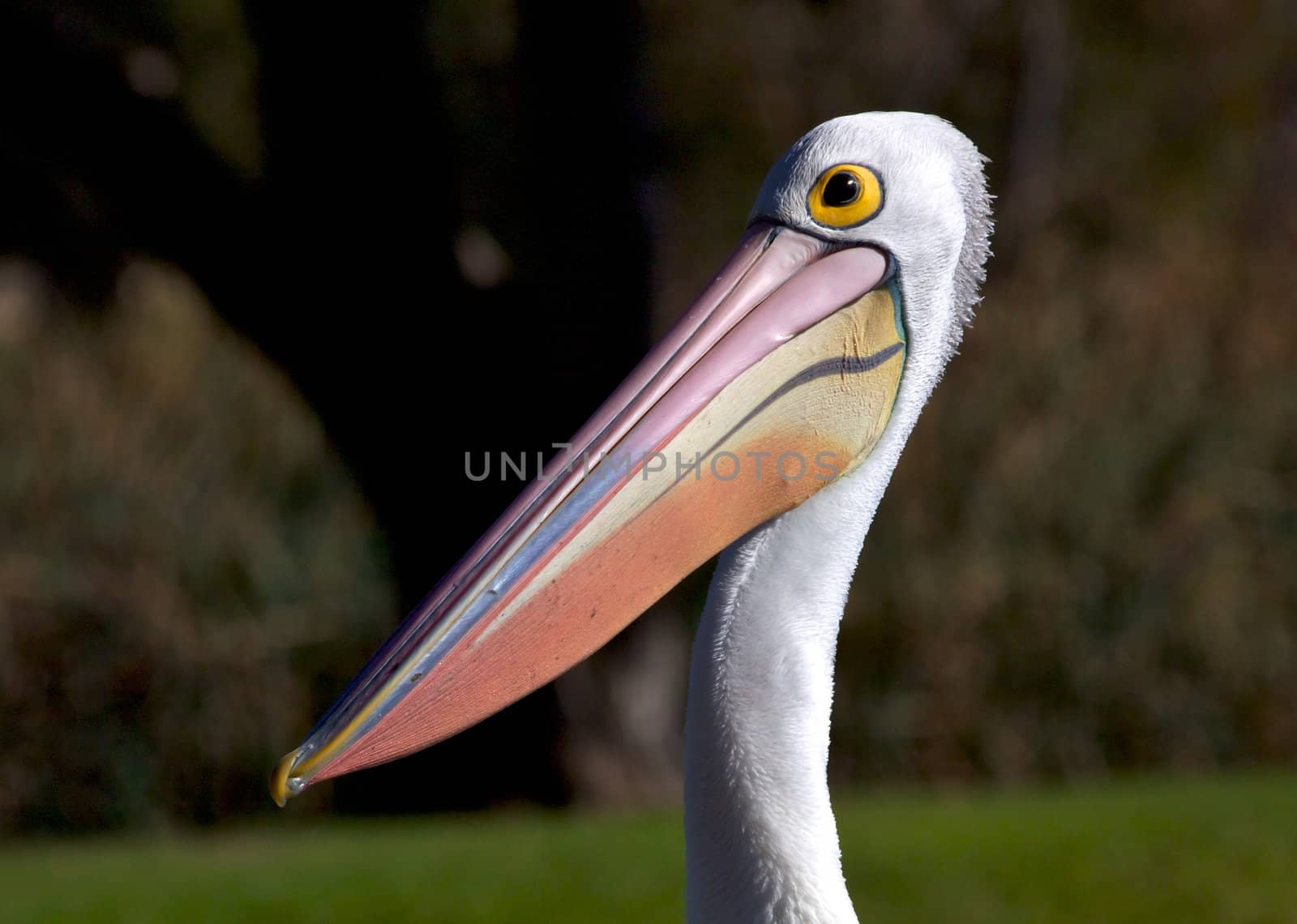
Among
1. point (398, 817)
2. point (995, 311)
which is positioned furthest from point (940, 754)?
point (995, 311)

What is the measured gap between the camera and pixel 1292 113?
867 inches

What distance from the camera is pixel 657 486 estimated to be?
233cm

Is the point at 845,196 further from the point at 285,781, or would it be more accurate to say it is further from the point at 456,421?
the point at 456,421

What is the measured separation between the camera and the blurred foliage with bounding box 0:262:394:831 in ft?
29.6

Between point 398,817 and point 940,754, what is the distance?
3.18 m

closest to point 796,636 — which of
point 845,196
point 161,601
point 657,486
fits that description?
point 657,486

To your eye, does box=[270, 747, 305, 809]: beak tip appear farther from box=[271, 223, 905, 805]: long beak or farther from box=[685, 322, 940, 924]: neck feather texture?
box=[685, 322, 940, 924]: neck feather texture

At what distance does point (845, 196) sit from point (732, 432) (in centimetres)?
41

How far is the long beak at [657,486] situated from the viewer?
220 cm

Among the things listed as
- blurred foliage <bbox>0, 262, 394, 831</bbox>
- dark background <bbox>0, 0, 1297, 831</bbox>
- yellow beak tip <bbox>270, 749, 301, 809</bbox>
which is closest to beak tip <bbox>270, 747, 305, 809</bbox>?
yellow beak tip <bbox>270, 749, 301, 809</bbox>

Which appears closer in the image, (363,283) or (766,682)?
(766,682)

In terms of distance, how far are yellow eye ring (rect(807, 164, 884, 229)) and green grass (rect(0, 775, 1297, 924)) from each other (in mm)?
3675

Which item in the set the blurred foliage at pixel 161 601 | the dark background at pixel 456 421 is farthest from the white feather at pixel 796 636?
the blurred foliage at pixel 161 601

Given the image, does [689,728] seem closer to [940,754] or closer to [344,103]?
[344,103]
